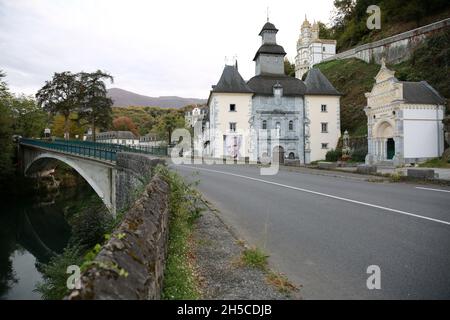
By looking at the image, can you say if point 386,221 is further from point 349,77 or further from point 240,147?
point 349,77

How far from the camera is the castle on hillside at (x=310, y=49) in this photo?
250ft

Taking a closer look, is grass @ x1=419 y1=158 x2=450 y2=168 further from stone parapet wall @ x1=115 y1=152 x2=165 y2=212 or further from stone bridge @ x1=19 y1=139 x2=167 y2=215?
stone parapet wall @ x1=115 y1=152 x2=165 y2=212

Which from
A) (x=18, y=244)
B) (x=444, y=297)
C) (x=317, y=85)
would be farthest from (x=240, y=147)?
(x=444, y=297)

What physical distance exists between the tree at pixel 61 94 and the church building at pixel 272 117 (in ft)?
79.6

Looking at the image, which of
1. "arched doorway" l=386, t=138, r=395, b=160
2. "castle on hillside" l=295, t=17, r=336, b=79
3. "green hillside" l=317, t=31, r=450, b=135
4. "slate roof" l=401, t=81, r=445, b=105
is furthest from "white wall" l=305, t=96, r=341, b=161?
"castle on hillside" l=295, t=17, r=336, b=79

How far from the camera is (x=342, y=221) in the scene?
7.16m

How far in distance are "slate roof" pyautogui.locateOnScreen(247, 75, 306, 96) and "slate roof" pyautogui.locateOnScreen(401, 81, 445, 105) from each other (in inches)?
573

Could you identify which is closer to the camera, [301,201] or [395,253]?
[395,253]

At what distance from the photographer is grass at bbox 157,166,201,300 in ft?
12.6

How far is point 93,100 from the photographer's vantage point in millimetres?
49438

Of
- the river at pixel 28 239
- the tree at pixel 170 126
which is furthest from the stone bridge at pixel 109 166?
the tree at pixel 170 126

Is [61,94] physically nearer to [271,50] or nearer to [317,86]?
[271,50]

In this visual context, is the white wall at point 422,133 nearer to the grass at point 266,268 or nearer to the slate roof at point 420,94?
the slate roof at point 420,94
